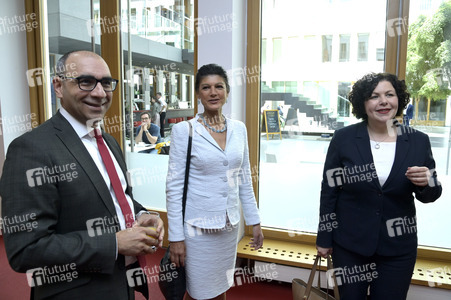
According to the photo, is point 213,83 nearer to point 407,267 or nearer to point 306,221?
point 407,267

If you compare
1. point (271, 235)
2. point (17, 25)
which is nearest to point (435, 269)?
point (271, 235)

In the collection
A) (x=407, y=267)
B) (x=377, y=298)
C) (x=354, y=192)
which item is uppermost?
(x=354, y=192)

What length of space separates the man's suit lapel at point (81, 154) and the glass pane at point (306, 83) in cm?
212

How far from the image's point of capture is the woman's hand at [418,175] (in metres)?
1.50

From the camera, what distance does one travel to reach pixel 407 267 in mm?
1630

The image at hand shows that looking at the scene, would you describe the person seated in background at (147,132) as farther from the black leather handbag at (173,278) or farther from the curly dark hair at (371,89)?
the curly dark hair at (371,89)

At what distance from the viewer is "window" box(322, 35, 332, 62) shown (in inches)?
111

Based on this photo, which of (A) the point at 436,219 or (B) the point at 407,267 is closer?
(B) the point at 407,267

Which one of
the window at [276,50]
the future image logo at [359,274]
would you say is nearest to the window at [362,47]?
the window at [276,50]

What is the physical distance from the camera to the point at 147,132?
362cm

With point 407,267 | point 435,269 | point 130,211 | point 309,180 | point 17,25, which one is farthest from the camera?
point 17,25

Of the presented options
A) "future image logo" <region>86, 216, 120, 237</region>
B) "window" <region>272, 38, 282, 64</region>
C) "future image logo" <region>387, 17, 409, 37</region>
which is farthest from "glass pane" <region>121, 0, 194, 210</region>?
"future image logo" <region>86, 216, 120, 237</region>

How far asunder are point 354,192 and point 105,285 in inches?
48.3

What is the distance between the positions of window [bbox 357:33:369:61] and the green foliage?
305mm
